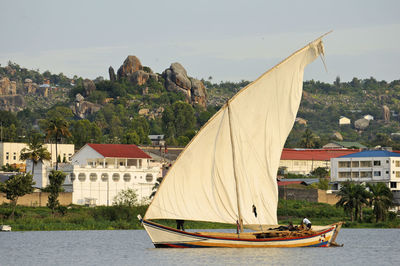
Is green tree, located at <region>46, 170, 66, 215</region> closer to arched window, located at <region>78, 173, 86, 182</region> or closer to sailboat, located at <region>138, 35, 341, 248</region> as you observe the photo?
arched window, located at <region>78, 173, 86, 182</region>

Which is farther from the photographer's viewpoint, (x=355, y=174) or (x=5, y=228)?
(x=355, y=174)

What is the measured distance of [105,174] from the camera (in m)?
111

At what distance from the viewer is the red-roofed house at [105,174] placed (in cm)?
10900

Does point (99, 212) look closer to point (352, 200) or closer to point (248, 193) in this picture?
point (352, 200)

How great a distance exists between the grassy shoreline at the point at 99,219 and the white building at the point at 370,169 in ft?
76.7

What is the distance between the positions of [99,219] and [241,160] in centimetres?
4402

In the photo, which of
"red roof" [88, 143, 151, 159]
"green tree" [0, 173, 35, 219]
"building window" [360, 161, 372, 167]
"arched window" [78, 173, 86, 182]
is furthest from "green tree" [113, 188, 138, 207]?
"building window" [360, 161, 372, 167]

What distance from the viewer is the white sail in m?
48.7

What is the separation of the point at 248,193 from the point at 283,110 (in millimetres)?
5326

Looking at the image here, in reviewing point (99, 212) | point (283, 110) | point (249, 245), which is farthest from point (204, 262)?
point (99, 212)

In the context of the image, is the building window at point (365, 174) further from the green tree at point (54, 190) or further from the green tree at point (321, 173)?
the green tree at point (54, 190)

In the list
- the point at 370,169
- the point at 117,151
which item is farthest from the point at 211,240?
the point at 370,169

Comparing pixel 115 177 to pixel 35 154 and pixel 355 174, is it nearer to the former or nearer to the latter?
pixel 35 154

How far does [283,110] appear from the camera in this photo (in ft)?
164
